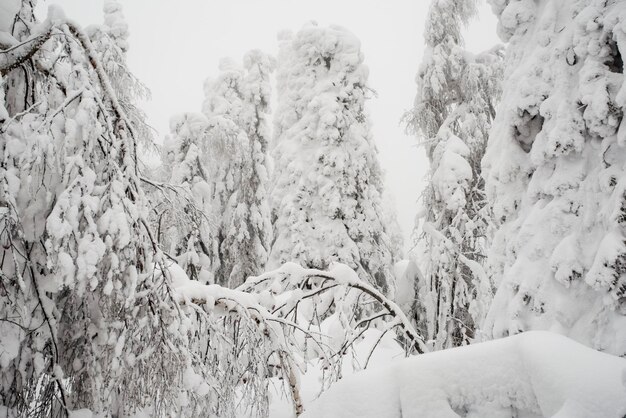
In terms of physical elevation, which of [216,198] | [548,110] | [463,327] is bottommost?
[463,327]

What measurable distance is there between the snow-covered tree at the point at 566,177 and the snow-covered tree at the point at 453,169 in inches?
145

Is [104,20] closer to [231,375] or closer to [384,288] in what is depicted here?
[231,375]

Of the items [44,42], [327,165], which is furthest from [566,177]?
[327,165]

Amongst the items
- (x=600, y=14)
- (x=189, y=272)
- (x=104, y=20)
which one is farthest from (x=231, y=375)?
(x=104, y=20)

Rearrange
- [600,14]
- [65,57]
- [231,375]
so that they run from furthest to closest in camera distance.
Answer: [231,375] → [600,14] → [65,57]

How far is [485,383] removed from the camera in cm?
164

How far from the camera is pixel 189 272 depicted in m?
9.27

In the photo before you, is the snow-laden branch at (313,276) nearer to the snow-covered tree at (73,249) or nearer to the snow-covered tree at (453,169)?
the snow-covered tree at (73,249)

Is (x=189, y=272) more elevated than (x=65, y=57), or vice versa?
(x=189, y=272)

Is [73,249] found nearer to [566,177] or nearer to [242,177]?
[566,177]

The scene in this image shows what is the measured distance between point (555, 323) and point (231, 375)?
2733mm

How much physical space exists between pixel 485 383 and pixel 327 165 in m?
10.2

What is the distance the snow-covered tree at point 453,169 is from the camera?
24.7 ft

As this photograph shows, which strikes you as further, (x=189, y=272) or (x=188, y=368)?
(x=189, y=272)
